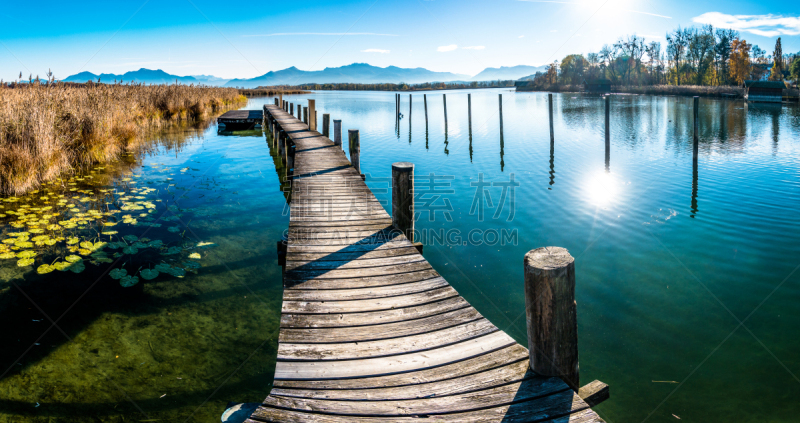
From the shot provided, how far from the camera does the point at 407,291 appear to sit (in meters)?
4.07

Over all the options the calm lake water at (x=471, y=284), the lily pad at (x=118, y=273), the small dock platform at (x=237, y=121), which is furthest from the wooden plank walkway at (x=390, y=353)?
the small dock platform at (x=237, y=121)

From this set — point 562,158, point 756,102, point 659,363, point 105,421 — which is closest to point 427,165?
point 562,158

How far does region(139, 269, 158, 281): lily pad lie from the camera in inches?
237

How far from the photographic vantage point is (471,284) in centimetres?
642

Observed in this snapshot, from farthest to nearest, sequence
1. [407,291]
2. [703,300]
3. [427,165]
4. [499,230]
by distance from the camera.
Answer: [427,165] < [499,230] < [703,300] < [407,291]

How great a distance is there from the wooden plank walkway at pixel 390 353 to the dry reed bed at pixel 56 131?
7584mm

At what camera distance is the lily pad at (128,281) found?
5746 millimetres

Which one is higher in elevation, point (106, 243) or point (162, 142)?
point (162, 142)

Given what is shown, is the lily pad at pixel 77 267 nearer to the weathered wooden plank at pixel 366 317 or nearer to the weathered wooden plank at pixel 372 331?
the weathered wooden plank at pixel 366 317

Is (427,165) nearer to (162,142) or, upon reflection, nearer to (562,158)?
(562,158)

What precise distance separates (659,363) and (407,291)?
9.11 feet

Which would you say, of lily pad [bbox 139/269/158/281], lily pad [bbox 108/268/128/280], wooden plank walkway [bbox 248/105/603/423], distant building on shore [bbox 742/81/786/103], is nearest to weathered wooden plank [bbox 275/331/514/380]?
wooden plank walkway [bbox 248/105/603/423]

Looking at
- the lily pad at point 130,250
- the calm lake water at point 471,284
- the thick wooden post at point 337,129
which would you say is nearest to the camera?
the calm lake water at point 471,284

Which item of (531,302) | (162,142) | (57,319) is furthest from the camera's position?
(162,142)
